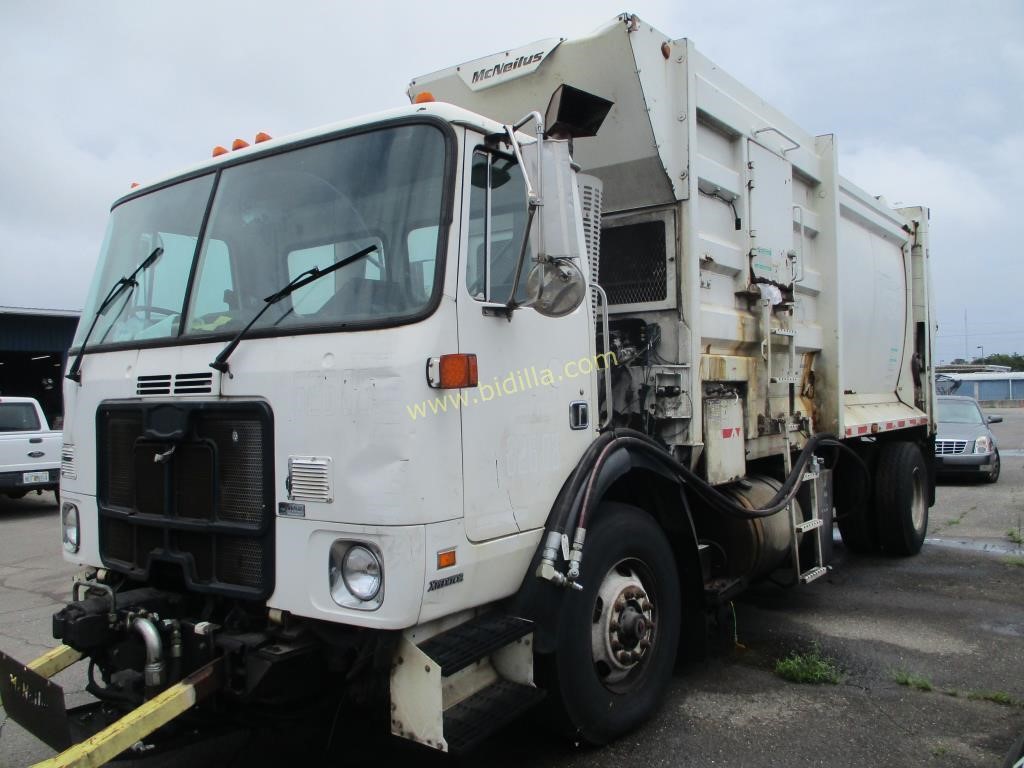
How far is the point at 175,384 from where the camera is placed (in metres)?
3.20

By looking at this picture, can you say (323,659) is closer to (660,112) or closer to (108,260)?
(108,260)

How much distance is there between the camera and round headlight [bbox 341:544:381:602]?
273 centimetres

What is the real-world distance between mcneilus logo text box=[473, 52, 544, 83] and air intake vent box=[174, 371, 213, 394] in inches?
94.4

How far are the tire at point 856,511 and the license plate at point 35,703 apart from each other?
588cm

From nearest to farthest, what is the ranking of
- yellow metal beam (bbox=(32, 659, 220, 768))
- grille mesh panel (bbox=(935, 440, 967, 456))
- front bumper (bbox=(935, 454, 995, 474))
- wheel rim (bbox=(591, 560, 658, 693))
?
yellow metal beam (bbox=(32, 659, 220, 768)) < wheel rim (bbox=(591, 560, 658, 693)) < front bumper (bbox=(935, 454, 995, 474)) < grille mesh panel (bbox=(935, 440, 967, 456))

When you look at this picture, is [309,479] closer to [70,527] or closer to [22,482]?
[70,527]

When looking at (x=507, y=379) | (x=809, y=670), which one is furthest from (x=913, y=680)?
(x=507, y=379)

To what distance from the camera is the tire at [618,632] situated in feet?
11.0

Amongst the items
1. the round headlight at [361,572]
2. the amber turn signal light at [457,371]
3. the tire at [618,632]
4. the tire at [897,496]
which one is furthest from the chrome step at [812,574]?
the round headlight at [361,572]

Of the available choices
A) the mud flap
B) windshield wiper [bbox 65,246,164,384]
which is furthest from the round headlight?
windshield wiper [bbox 65,246,164,384]

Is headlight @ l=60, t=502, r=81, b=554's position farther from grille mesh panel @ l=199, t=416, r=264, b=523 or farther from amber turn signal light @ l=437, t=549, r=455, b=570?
amber turn signal light @ l=437, t=549, r=455, b=570

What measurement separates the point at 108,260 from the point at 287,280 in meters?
1.27

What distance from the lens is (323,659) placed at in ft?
9.75

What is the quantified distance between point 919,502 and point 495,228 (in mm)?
6504
